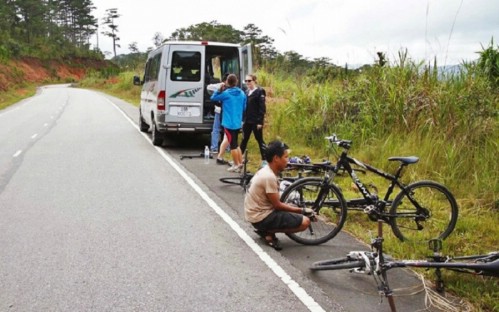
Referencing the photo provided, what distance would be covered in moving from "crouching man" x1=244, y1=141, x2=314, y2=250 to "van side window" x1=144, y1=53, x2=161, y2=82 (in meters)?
7.50

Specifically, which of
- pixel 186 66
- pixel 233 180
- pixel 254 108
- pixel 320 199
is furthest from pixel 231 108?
pixel 320 199

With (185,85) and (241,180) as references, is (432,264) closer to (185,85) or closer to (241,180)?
(241,180)

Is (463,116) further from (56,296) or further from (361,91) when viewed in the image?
(56,296)

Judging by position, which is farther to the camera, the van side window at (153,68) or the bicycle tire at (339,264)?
the van side window at (153,68)

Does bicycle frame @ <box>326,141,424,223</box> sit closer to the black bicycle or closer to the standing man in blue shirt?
the black bicycle

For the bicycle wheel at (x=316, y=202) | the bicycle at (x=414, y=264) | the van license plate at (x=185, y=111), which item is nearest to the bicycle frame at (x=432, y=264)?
the bicycle at (x=414, y=264)

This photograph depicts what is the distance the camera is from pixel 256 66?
1848cm

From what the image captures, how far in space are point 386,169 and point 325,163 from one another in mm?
3121

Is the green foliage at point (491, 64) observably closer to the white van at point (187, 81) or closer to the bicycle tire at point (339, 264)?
the white van at point (187, 81)

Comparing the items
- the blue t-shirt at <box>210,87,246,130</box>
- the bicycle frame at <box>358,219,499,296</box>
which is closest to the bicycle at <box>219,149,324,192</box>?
the blue t-shirt at <box>210,87,246,130</box>

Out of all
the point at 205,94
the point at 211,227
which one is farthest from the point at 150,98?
the point at 211,227

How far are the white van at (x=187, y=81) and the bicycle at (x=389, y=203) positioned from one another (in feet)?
20.2

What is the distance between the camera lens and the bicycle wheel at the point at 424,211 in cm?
577

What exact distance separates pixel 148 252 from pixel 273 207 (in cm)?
144
